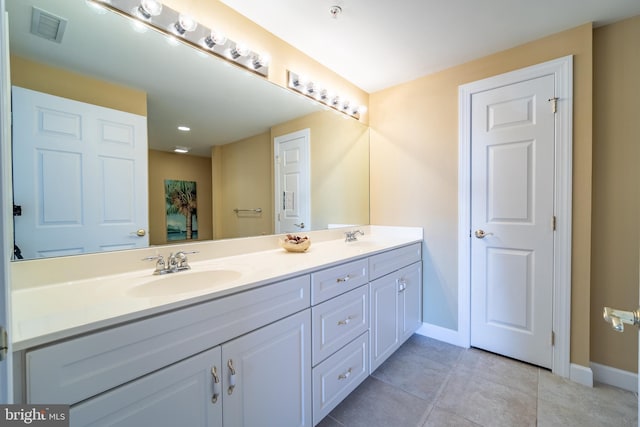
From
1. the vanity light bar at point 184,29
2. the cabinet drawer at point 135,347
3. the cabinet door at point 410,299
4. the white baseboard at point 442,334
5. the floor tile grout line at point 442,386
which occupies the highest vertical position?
the vanity light bar at point 184,29

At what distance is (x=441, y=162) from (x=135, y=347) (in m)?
2.23

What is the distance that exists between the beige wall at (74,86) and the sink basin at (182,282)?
78cm

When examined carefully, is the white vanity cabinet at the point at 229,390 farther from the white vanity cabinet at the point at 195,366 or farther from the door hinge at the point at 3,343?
the door hinge at the point at 3,343

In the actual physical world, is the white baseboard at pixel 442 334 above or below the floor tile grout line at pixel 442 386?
above

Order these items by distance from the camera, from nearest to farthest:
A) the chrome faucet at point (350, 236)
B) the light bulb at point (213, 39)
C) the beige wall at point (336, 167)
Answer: the light bulb at point (213, 39)
the beige wall at point (336, 167)
the chrome faucet at point (350, 236)

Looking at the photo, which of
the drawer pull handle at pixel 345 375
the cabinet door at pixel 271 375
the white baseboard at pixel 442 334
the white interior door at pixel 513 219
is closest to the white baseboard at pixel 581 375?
the white interior door at pixel 513 219

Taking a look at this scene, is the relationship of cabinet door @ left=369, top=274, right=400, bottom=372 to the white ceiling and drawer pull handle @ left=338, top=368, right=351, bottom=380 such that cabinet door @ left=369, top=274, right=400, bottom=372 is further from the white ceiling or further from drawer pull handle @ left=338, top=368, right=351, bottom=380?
the white ceiling

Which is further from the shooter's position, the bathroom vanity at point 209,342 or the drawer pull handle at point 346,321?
the drawer pull handle at point 346,321

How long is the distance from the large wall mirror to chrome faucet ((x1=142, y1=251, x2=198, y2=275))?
0.09 metres

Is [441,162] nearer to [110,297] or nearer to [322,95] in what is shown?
[322,95]

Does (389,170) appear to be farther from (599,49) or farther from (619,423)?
(619,423)

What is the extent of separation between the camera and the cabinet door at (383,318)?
1678mm

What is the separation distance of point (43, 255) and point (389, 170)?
7.59ft

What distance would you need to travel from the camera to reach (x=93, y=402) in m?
0.68
